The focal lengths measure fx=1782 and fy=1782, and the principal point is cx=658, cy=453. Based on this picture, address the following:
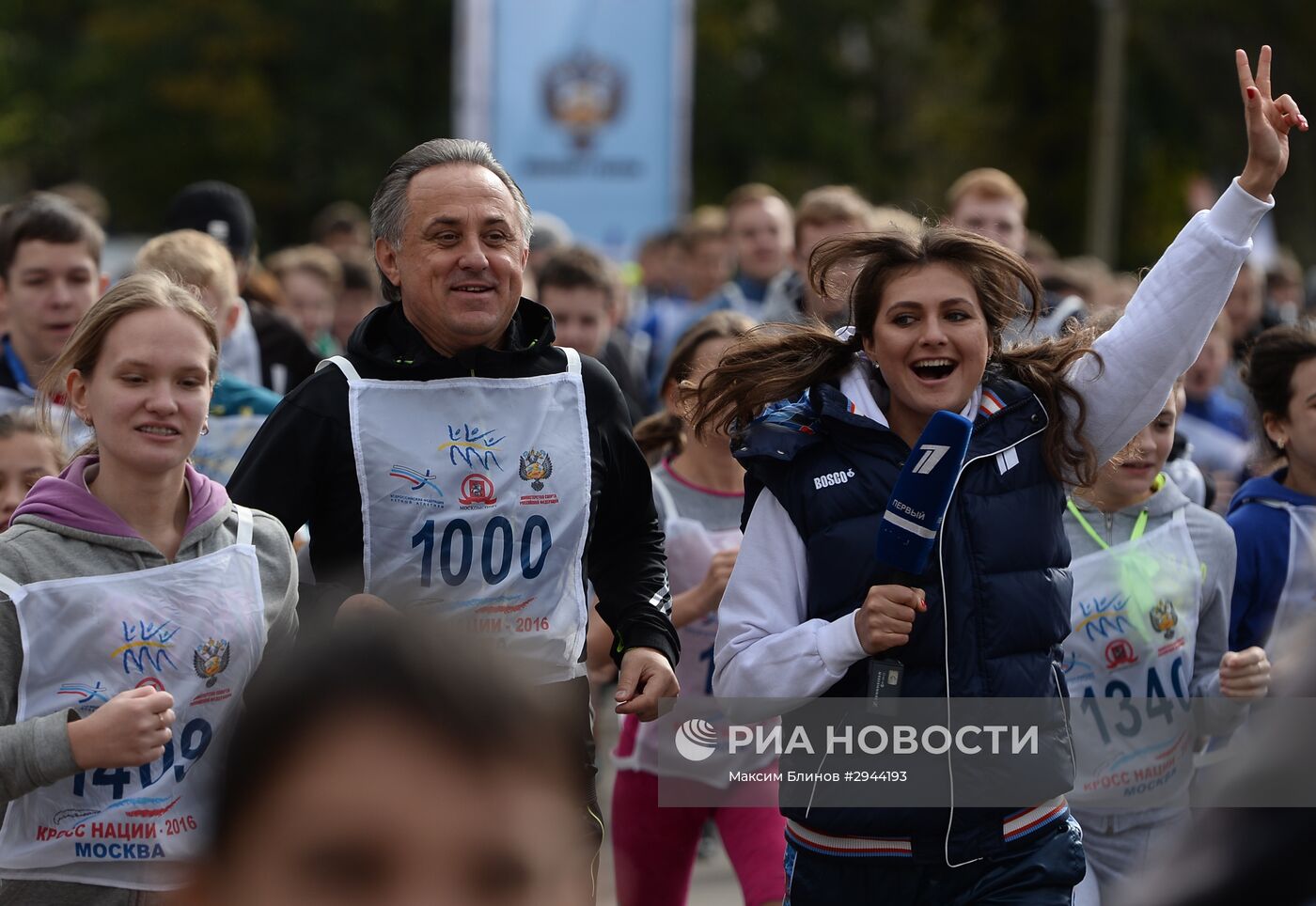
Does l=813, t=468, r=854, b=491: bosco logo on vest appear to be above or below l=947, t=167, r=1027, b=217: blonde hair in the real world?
below

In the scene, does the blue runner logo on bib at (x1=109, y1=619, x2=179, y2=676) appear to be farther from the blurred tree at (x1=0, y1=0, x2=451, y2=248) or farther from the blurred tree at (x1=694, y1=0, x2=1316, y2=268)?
the blurred tree at (x1=0, y1=0, x2=451, y2=248)

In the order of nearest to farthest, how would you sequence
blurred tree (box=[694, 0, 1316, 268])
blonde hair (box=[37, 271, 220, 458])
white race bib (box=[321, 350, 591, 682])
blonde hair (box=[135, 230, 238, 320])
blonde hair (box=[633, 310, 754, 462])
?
blonde hair (box=[37, 271, 220, 458])
white race bib (box=[321, 350, 591, 682])
blonde hair (box=[135, 230, 238, 320])
blonde hair (box=[633, 310, 754, 462])
blurred tree (box=[694, 0, 1316, 268])

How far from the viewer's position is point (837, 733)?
3.67 metres

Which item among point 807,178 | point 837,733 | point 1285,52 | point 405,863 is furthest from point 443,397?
point 807,178

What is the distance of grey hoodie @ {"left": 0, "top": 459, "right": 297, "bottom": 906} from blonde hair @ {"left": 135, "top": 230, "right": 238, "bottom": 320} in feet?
6.37

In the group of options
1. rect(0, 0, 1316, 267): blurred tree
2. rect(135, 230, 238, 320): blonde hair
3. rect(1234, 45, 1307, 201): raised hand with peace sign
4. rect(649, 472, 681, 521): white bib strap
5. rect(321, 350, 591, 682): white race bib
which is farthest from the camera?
rect(0, 0, 1316, 267): blurred tree

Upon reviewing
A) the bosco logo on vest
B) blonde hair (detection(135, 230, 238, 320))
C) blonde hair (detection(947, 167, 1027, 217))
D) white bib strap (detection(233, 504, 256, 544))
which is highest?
blonde hair (detection(947, 167, 1027, 217))

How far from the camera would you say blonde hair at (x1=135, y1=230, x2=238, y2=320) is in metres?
5.64

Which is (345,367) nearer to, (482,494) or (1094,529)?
(482,494)

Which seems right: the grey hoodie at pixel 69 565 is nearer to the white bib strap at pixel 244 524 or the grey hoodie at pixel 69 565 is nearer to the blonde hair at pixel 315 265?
the white bib strap at pixel 244 524

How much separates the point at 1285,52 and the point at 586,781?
26.6 meters

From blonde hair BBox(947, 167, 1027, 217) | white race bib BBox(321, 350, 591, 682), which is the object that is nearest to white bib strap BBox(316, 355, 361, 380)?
white race bib BBox(321, 350, 591, 682)

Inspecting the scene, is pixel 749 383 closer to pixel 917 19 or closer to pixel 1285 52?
pixel 1285 52

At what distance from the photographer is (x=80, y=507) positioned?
3.60 m
